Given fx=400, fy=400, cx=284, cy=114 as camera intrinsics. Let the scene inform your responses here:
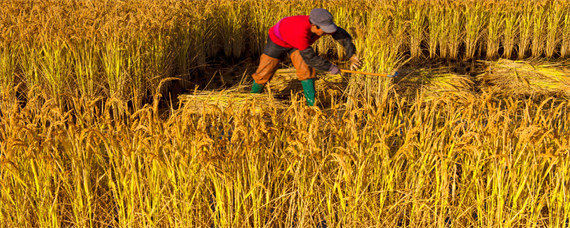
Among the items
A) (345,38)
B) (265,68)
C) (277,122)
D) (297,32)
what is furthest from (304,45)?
(277,122)

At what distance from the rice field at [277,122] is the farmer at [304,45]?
0.16 m

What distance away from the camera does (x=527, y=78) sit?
13.5 feet

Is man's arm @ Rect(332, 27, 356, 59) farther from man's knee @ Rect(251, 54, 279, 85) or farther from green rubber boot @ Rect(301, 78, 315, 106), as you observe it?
man's knee @ Rect(251, 54, 279, 85)

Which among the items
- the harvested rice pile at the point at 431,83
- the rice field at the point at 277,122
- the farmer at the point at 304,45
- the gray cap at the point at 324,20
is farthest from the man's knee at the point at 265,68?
the harvested rice pile at the point at 431,83

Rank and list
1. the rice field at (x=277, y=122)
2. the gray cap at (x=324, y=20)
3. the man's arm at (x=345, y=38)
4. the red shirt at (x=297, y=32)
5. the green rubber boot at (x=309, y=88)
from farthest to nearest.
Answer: the green rubber boot at (x=309, y=88) < the man's arm at (x=345, y=38) < the red shirt at (x=297, y=32) < the gray cap at (x=324, y=20) < the rice field at (x=277, y=122)

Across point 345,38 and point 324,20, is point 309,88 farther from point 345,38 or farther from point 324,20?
point 324,20

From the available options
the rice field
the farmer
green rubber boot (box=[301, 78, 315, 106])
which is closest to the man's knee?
the farmer

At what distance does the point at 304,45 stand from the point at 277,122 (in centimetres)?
144

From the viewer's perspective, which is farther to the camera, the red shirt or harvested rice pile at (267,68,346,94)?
harvested rice pile at (267,68,346,94)

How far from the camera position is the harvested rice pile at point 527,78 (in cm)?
390

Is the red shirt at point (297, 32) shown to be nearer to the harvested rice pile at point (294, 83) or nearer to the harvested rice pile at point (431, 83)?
the harvested rice pile at point (294, 83)

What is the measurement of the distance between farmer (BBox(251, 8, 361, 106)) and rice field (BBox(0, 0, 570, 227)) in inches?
6.4

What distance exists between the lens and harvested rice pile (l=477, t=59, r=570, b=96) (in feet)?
12.8

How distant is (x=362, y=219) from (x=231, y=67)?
3591mm
